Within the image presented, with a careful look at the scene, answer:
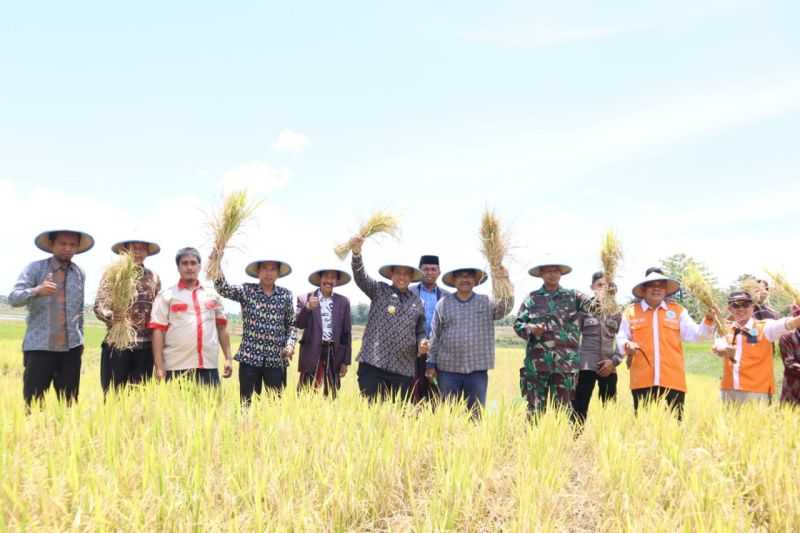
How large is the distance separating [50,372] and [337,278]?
9.32ft

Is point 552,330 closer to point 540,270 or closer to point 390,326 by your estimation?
point 540,270

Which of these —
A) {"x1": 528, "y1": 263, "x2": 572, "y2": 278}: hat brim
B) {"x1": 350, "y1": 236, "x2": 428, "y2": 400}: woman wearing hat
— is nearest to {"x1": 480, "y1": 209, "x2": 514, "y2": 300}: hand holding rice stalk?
{"x1": 528, "y1": 263, "x2": 572, "y2": 278}: hat brim

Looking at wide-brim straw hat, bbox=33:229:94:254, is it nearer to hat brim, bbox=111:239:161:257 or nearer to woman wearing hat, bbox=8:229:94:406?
woman wearing hat, bbox=8:229:94:406

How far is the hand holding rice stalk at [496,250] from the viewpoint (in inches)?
217

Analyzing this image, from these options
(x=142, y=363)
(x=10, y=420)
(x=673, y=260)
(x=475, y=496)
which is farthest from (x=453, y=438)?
(x=673, y=260)

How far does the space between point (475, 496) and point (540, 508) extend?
0.34m

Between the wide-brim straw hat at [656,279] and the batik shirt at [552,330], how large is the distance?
63cm

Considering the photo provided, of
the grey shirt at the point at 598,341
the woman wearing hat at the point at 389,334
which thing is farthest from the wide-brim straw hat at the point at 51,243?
the grey shirt at the point at 598,341

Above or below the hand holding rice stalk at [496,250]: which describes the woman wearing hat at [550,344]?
below

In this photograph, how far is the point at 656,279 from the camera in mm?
5137

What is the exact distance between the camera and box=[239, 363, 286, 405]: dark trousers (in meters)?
5.22

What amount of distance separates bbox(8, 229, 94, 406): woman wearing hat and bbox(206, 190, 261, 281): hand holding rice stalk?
124cm

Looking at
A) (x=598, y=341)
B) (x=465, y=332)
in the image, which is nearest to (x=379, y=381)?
(x=465, y=332)

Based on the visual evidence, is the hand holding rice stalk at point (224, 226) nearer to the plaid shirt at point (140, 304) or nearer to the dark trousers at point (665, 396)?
the plaid shirt at point (140, 304)
